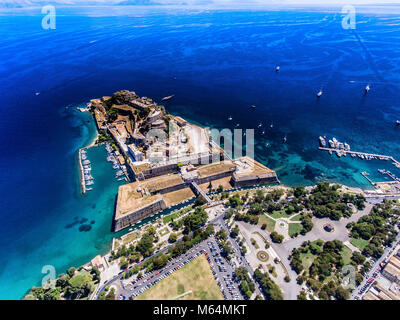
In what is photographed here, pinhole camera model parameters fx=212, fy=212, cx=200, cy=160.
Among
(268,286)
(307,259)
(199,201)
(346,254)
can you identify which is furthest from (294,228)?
(199,201)

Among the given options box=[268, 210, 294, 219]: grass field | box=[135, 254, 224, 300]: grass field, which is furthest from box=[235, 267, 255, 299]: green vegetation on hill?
box=[268, 210, 294, 219]: grass field

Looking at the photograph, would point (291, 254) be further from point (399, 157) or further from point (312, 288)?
point (399, 157)

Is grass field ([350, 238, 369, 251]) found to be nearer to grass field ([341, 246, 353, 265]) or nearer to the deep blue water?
grass field ([341, 246, 353, 265])

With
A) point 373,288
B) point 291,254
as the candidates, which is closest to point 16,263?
point 291,254

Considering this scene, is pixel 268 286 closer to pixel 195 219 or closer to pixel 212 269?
pixel 212 269

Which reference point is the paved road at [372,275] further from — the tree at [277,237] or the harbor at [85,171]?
the harbor at [85,171]
